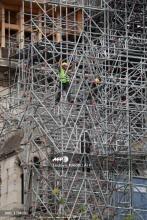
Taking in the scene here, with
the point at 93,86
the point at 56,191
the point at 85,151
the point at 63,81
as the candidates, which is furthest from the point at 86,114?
the point at 56,191

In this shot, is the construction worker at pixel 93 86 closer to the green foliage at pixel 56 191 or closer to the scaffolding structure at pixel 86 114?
the scaffolding structure at pixel 86 114

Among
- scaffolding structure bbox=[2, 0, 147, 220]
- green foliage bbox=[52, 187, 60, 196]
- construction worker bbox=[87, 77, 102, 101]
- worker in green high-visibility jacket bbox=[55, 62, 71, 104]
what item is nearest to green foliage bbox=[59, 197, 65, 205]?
scaffolding structure bbox=[2, 0, 147, 220]

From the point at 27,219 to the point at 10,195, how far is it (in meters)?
3.12

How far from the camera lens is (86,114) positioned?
51.1 meters

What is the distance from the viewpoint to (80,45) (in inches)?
2156

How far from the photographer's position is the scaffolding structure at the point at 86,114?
161 feet

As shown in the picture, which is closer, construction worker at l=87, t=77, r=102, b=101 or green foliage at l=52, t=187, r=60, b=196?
green foliage at l=52, t=187, r=60, b=196

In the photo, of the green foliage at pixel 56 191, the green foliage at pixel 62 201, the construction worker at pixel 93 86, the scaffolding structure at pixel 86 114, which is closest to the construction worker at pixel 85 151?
the scaffolding structure at pixel 86 114

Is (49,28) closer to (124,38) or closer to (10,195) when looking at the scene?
(124,38)

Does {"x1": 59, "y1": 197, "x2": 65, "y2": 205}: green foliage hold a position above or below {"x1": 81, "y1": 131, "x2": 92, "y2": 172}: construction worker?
below

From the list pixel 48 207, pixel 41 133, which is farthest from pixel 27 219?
pixel 41 133

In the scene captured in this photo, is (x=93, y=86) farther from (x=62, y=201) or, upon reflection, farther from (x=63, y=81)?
(x=62, y=201)

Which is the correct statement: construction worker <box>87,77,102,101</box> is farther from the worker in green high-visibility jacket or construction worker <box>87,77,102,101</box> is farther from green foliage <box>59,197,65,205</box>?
green foliage <box>59,197,65,205</box>

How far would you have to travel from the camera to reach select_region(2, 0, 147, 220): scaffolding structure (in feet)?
161
